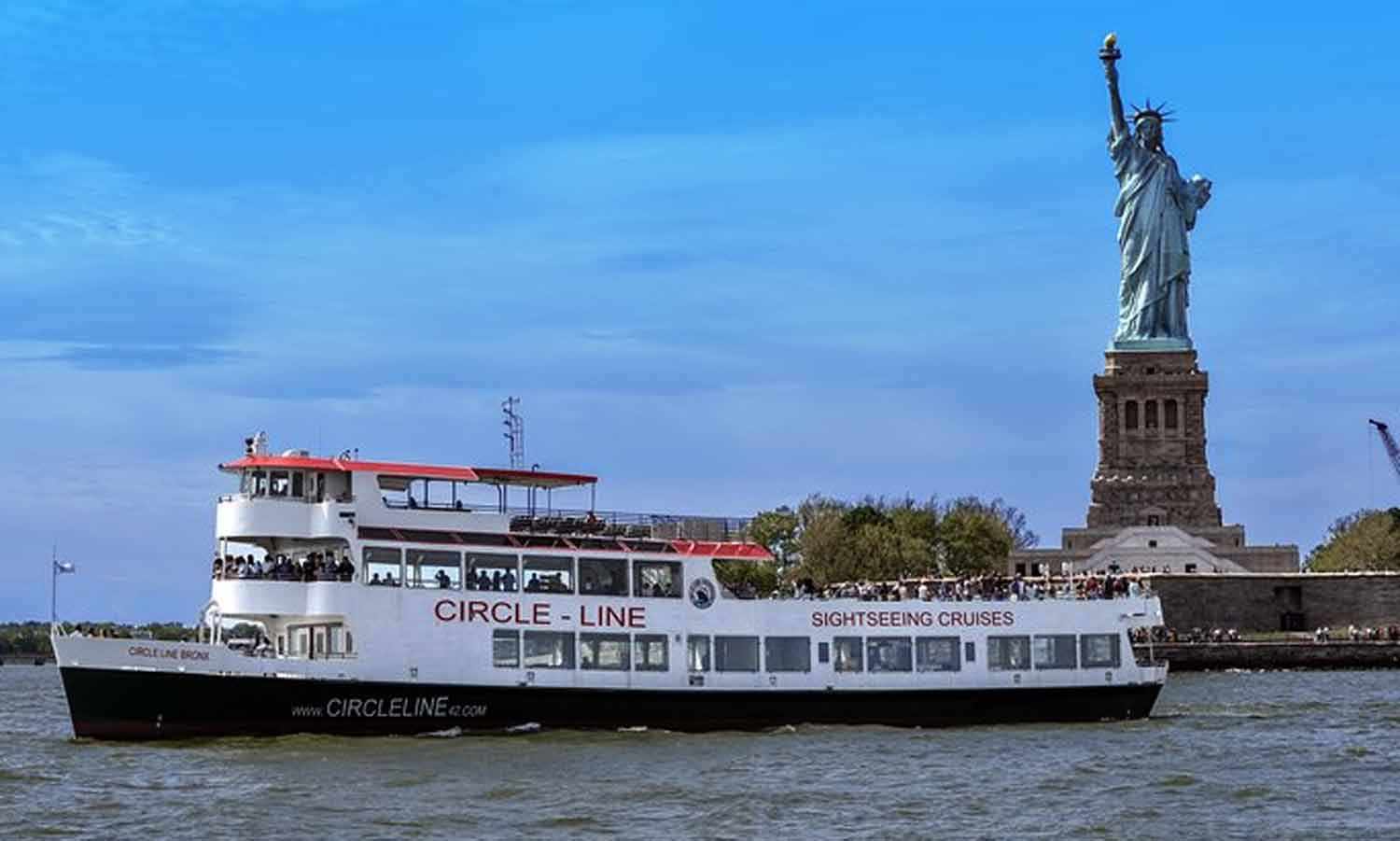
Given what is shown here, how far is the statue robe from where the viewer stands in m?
157

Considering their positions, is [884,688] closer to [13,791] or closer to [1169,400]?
[13,791]

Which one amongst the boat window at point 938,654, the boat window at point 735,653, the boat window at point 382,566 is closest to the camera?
the boat window at point 382,566

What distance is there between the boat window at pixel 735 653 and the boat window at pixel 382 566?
28.7ft

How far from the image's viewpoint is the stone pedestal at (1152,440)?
511 feet

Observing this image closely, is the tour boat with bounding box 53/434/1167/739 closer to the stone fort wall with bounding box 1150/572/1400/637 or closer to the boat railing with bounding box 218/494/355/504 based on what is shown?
the boat railing with bounding box 218/494/355/504

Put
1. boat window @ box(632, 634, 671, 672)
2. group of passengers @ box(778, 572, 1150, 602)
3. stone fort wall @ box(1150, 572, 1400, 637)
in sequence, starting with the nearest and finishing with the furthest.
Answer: boat window @ box(632, 634, 671, 672), group of passengers @ box(778, 572, 1150, 602), stone fort wall @ box(1150, 572, 1400, 637)

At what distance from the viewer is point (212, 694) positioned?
2238 inches

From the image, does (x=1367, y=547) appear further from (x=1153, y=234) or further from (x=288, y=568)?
(x=288, y=568)

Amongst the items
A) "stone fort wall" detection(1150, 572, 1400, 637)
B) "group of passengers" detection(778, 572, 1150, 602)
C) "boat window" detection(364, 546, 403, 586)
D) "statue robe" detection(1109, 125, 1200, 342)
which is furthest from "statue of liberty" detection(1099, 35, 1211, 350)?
"boat window" detection(364, 546, 403, 586)

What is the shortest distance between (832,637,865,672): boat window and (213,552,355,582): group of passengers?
13351mm

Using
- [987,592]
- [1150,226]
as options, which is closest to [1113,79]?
[1150,226]

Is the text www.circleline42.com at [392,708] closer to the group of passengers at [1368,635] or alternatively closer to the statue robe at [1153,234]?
the group of passengers at [1368,635]

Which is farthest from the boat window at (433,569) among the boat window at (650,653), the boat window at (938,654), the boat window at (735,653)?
the boat window at (938,654)

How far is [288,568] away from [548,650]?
22.3 feet
